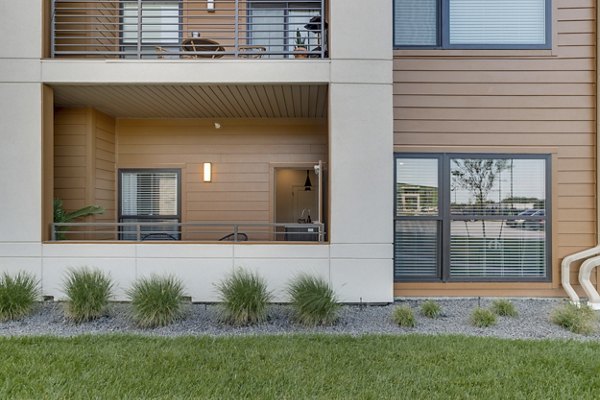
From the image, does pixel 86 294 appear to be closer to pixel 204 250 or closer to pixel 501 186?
pixel 204 250

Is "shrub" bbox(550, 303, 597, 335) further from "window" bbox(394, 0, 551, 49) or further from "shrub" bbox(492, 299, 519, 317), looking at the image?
"window" bbox(394, 0, 551, 49)

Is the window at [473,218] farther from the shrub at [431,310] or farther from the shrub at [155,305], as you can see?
the shrub at [155,305]

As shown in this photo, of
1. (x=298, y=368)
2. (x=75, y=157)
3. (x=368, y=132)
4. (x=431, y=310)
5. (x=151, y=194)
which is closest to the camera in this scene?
(x=298, y=368)

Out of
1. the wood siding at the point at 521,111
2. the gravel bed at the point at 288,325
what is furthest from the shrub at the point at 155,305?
Result: the wood siding at the point at 521,111

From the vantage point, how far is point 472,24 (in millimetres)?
5809

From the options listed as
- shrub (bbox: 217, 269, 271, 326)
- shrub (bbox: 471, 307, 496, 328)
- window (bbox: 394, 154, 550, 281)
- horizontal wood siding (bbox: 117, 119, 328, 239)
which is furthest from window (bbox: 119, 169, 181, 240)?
shrub (bbox: 471, 307, 496, 328)

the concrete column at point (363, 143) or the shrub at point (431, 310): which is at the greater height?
the concrete column at point (363, 143)

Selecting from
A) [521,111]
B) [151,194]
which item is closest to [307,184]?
[151,194]

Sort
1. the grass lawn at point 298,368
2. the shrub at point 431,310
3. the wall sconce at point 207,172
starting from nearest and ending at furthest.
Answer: the grass lawn at point 298,368
the shrub at point 431,310
the wall sconce at point 207,172

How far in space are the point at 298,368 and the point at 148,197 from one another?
5.22 metres

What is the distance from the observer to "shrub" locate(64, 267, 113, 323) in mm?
4535

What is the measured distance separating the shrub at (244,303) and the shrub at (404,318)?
1.56m

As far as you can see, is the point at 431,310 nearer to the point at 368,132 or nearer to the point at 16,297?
the point at 368,132

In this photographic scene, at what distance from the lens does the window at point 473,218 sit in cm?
575
